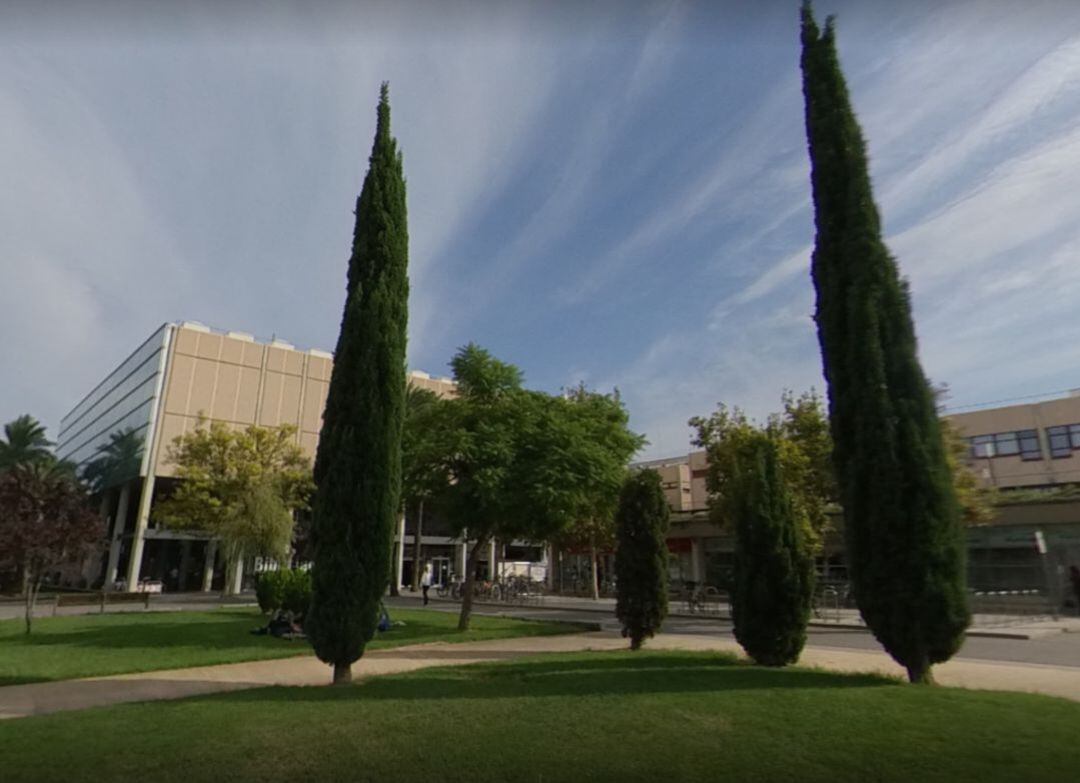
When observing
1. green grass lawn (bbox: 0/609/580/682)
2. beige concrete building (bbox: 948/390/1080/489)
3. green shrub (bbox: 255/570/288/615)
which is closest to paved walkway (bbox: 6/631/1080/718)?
green grass lawn (bbox: 0/609/580/682)

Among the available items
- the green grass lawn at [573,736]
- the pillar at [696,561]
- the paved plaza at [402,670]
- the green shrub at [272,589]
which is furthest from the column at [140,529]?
the green grass lawn at [573,736]

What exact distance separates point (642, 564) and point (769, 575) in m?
3.69

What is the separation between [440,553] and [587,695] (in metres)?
54.2

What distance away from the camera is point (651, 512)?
46.9 ft

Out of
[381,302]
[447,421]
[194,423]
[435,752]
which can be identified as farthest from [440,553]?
[435,752]

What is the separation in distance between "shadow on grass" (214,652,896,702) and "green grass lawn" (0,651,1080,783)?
8 cm

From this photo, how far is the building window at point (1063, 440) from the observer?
3650 cm

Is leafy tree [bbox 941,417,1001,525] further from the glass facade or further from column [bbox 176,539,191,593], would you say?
column [bbox 176,539,191,593]

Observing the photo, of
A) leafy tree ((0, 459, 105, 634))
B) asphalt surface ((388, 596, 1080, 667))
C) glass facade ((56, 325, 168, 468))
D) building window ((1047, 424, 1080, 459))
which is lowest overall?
asphalt surface ((388, 596, 1080, 667))

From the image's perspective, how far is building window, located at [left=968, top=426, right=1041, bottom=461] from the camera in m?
38.1

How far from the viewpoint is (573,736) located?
6.30 metres

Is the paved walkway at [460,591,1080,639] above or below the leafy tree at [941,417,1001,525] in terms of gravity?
below

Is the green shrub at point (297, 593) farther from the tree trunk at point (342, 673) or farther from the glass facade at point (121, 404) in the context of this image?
the glass facade at point (121, 404)

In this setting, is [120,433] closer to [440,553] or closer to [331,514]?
[440,553]
